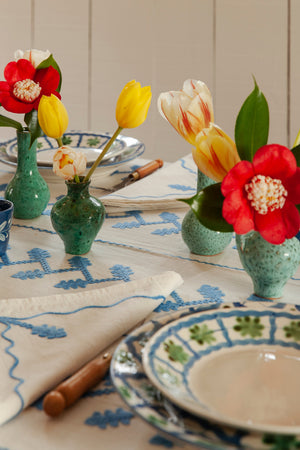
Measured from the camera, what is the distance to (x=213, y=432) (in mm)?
496

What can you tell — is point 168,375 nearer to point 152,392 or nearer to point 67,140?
point 152,392

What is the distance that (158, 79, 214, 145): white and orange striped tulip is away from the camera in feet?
2.74

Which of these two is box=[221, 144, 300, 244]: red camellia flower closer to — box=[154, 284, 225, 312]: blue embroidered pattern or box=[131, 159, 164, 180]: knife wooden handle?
box=[154, 284, 225, 312]: blue embroidered pattern

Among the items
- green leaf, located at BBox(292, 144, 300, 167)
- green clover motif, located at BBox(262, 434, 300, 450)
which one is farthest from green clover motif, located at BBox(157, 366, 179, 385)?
green leaf, located at BBox(292, 144, 300, 167)

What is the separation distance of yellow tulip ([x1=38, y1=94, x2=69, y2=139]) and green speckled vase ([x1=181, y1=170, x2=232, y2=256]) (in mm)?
246

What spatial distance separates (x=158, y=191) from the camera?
1274 millimetres

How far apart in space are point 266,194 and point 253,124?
0.11m

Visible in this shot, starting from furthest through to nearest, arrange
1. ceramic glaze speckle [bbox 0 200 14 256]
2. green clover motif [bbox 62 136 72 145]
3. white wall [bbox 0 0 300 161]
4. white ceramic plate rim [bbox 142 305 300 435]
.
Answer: white wall [bbox 0 0 300 161] < green clover motif [bbox 62 136 72 145] < ceramic glaze speckle [bbox 0 200 14 256] < white ceramic plate rim [bbox 142 305 300 435]

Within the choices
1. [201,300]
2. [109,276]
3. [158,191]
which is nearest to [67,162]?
[109,276]

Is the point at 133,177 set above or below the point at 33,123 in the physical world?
below

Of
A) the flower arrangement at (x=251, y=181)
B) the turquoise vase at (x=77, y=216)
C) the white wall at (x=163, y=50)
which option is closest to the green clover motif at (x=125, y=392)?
the flower arrangement at (x=251, y=181)

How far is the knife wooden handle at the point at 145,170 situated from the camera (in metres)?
1.37

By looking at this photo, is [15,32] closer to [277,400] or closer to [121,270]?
[121,270]

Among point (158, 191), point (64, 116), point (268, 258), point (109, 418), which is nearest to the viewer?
point (109, 418)
